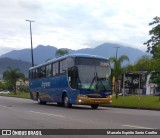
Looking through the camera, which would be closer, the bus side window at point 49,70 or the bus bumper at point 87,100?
the bus bumper at point 87,100

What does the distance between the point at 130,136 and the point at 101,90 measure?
1579 centimetres

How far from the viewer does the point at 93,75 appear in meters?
Answer: 26.5

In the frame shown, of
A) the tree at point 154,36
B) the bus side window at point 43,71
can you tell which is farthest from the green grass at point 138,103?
the tree at point 154,36

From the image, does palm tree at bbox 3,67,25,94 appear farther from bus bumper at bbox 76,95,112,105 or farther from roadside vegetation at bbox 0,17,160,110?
bus bumper at bbox 76,95,112,105

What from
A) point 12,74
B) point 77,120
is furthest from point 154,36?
point 77,120

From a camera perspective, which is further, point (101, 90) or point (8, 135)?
point (101, 90)

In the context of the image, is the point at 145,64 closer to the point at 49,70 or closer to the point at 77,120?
the point at 49,70

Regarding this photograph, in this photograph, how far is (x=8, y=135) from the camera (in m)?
11.6

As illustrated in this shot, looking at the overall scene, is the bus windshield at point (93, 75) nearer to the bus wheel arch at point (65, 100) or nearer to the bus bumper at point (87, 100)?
the bus bumper at point (87, 100)

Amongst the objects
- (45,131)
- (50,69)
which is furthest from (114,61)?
(45,131)

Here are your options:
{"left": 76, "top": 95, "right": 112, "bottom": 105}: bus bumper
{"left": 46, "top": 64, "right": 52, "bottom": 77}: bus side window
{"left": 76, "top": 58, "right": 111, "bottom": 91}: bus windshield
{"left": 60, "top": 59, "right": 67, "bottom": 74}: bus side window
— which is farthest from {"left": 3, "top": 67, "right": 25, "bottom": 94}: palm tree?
{"left": 76, "top": 95, "right": 112, "bottom": 105}: bus bumper

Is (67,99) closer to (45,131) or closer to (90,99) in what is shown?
(90,99)

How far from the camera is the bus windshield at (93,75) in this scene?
2655cm

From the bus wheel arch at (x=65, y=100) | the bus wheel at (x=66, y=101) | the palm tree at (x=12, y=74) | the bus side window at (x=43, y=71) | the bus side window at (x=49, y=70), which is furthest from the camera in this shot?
the palm tree at (x=12, y=74)
